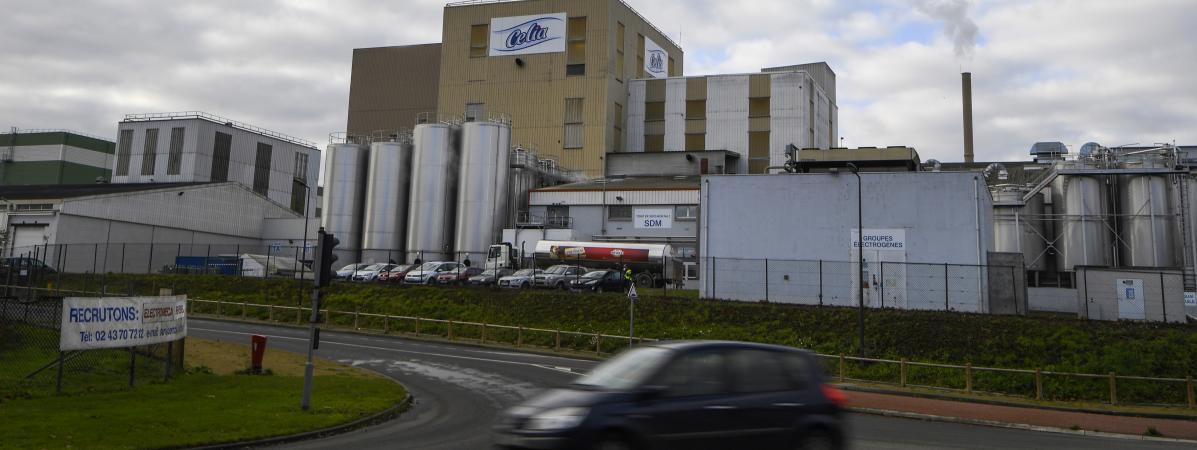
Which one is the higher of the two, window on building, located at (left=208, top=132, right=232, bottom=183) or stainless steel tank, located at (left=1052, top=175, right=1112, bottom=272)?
window on building, located at (left=208, top=132, right=232, bottom=183)

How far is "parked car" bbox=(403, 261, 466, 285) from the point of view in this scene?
44969 mm

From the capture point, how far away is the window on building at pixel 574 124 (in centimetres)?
7212

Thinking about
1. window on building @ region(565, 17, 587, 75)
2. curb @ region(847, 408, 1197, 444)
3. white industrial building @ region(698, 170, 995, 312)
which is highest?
window on building @ region(565, 17, 587, 75)

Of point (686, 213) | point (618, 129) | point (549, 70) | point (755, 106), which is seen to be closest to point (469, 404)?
point (686, 213)

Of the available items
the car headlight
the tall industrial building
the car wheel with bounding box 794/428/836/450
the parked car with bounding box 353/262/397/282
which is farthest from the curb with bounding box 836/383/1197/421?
the tall industrial building

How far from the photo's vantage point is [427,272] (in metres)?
46.4

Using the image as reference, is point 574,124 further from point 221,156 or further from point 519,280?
point 221,156

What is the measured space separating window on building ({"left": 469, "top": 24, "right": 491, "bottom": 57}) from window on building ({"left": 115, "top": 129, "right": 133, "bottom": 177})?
35670 mm

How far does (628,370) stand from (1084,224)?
137 ft

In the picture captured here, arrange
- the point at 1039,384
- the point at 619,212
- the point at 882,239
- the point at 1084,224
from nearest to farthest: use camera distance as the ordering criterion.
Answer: the point at 1039,384 → the point at 882,239 → the point at 1084,224 → the point at 619,212

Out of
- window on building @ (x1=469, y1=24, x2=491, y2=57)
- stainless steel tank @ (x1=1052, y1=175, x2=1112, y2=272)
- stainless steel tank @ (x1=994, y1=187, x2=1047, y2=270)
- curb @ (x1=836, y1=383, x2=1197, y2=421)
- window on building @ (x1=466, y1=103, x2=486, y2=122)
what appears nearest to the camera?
curb @ (x1=836, y1=383, x2=1197, y2=421)

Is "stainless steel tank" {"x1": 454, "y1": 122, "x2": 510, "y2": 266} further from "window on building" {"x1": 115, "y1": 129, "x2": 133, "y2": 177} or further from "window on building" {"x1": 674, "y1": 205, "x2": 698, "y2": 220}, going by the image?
"window on building" {"x1": 115, "y1": 129, "x2": 133, "y2": 177}

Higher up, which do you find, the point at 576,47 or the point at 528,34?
the point at 528,34

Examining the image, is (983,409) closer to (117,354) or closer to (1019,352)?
(1019,352)
